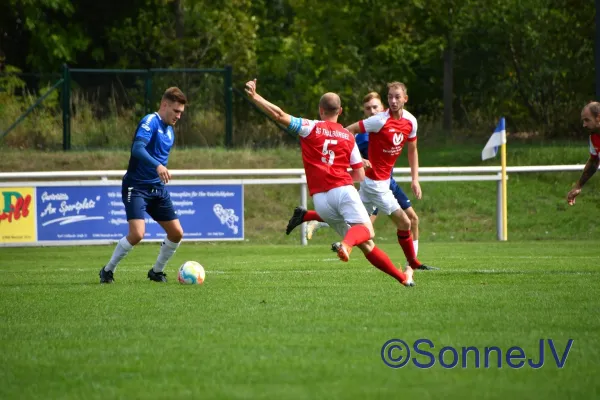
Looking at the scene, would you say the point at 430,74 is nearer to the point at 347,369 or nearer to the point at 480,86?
the point at 480,86

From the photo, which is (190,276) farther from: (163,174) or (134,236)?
(163,174)

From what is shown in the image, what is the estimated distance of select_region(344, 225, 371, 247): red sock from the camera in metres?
9.73

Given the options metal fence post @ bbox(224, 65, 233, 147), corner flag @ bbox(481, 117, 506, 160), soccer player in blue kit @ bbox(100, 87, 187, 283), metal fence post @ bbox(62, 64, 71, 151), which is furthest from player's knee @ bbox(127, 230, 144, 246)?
metal fence post @ bbox(224, 65, 233, 147)

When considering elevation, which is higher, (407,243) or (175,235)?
(175,235)

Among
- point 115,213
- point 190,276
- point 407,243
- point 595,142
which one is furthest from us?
point 115,213

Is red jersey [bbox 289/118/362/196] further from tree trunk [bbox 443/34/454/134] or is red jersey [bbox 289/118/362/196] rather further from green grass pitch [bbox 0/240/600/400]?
tree trunk [bbox 443/34/454/134]

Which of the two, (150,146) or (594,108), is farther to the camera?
(594,108)

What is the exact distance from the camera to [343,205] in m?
10.1

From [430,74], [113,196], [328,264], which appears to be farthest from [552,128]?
[328,264]

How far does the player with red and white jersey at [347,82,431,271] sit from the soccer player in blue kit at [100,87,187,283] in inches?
79.0

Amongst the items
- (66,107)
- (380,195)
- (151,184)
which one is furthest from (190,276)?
(66,107)

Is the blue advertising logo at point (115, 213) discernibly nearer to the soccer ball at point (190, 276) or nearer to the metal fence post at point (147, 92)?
the metal fence post at point (147, 92)

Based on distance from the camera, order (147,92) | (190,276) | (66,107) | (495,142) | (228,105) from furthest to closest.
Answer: (228,105) < (147,92) < (66,107) < (495,142) < (190,276)

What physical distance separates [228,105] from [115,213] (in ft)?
19.5
